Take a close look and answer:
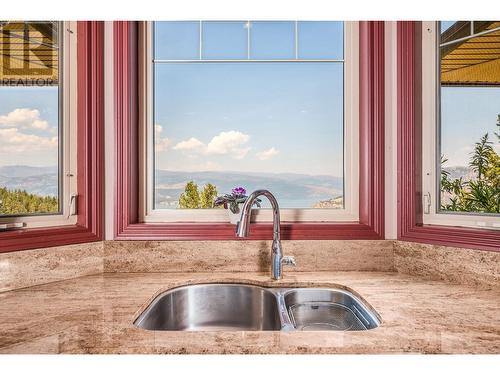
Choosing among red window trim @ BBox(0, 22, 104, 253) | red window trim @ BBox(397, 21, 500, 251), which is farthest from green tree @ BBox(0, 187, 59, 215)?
red window trim @ BBox(397, 21, 500, 251)

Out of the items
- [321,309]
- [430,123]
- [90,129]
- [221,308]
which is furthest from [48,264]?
[430,123]

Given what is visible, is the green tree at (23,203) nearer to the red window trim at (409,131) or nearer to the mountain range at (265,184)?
the mountain range at (265,184)

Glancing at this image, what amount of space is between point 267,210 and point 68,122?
99cm

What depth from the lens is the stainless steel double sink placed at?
51.6 inches

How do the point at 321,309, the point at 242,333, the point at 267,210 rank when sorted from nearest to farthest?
the point at 242,333 → the point at 321,309 → the point at 267,210

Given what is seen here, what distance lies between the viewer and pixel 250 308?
56.7 inches

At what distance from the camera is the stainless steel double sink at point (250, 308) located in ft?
4.30

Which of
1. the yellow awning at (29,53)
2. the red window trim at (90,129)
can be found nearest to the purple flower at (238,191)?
the red window trim at (90,129)

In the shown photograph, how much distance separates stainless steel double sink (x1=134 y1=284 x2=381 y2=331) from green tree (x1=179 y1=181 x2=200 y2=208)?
0.46m

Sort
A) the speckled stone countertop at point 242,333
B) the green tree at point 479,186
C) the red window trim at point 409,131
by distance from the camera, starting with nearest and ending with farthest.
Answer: the speckled stone countertop at point 242,333 < the green tree at point 479,186 < the red window trim at point 409,131

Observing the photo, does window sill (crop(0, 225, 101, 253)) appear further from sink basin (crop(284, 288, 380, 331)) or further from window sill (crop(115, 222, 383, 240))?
sink basin (crop(284, 288, 380, 331))

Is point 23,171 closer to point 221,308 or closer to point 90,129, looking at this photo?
point 90,129

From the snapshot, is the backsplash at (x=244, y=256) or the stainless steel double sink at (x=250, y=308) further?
the backsplash at (x=244, y=256)
